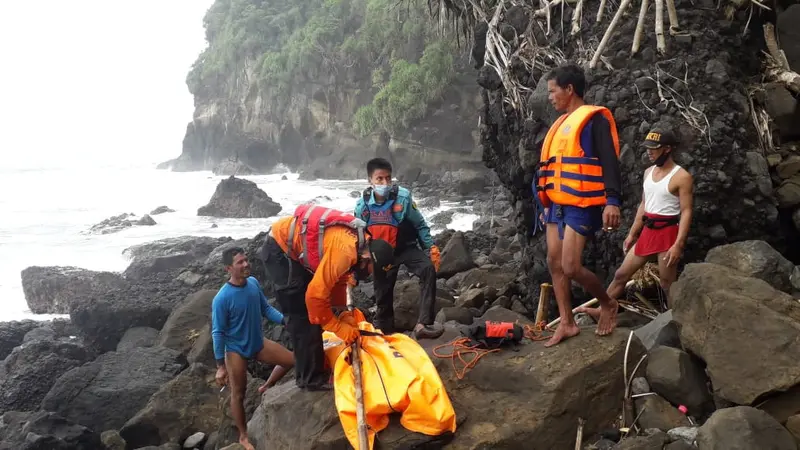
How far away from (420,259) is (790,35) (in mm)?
4381

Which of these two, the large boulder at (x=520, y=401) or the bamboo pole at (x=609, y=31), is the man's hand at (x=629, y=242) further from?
the bamboo pole at (x=609, y=31)

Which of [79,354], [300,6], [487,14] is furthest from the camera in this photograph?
[300,6]

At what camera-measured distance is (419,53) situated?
3014 centimetres

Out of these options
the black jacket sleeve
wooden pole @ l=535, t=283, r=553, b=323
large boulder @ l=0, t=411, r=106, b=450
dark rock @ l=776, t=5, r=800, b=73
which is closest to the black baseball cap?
the black jacket sleeve

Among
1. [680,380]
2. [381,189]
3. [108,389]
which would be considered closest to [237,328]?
[381,189]

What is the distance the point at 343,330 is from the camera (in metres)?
3.79

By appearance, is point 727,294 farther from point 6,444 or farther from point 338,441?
→ point 6,444

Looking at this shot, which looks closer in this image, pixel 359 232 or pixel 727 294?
pixel 727 294

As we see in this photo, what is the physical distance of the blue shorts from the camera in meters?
3.60

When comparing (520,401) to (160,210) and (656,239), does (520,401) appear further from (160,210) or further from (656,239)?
(160,210)

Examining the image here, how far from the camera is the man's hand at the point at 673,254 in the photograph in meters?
4.18

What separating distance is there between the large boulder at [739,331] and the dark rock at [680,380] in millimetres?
103

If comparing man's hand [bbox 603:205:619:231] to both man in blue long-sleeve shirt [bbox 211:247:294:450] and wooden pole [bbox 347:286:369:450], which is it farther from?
man in blue long-sleeve shirt [bbox 211:247:294:450]

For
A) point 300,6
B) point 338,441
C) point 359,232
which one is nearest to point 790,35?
point 359,232
